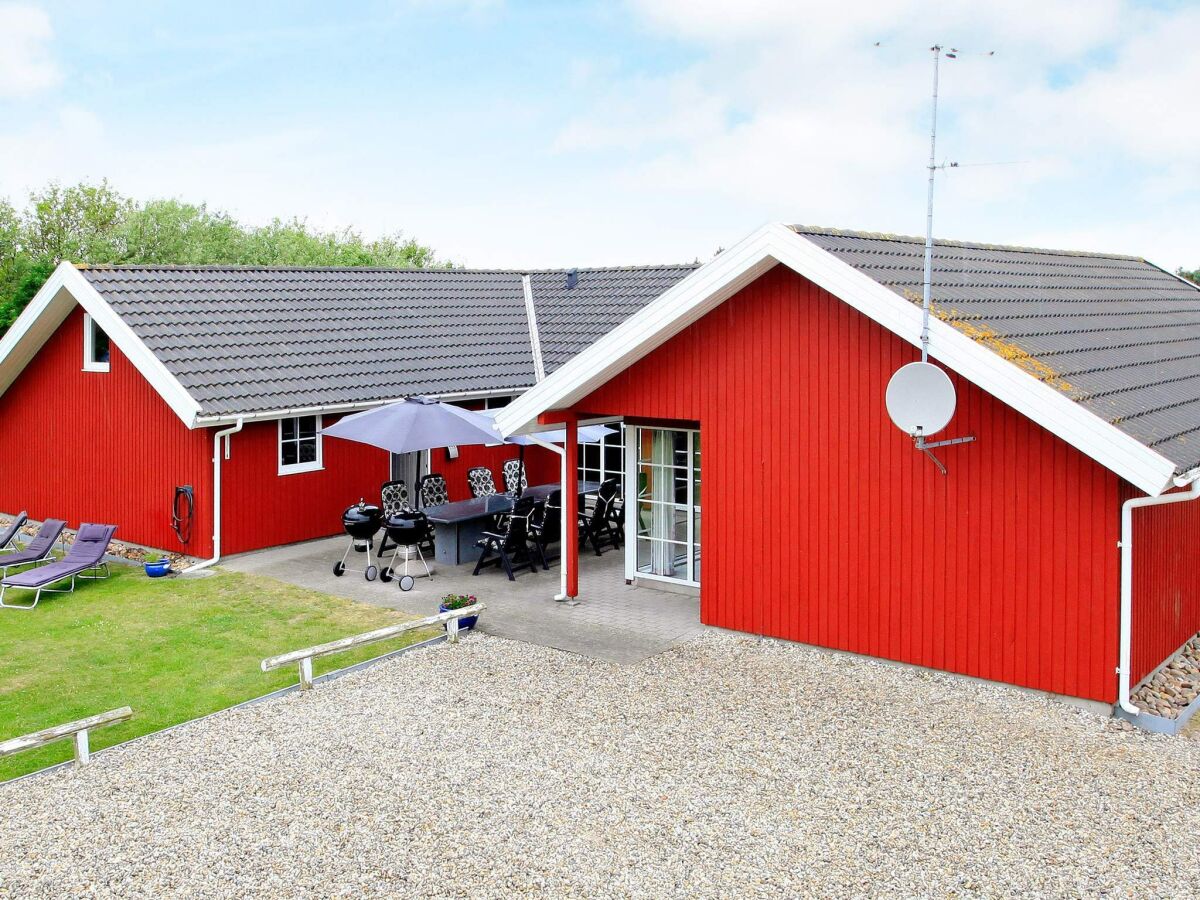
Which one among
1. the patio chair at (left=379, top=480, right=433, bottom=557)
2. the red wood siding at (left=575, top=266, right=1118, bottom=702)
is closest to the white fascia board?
the red wood siding at (left=575, top=266, right=1118, bottom=702)

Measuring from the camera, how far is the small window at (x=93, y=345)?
52.9 feet

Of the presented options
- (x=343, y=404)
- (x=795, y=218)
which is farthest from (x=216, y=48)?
(x=795, y=218)

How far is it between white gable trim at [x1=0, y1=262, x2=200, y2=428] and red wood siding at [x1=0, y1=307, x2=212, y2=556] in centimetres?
20

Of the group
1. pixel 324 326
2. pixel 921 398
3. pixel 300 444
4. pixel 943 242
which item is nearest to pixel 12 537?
pixel 300 444

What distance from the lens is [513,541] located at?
537 inches

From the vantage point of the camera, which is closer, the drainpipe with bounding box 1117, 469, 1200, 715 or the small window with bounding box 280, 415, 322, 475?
the drainpipe with bounding box 1117, 469, 1200, 715

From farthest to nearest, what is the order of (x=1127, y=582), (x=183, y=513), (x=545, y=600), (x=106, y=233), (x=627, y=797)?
(x=106, y=233), (x=183, y=513), (x=545, y=600), (x=1127, y=582), (x=627, y=797)

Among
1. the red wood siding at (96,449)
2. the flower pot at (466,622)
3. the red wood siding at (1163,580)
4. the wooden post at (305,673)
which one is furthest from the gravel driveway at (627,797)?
the red wood siding at (96,449)

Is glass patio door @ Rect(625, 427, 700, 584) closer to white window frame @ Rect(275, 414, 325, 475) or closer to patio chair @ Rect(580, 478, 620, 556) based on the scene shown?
patio chair @ Rect(580, 478, 620, 556)

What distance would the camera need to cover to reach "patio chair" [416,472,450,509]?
51.9 ft

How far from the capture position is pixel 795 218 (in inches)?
406

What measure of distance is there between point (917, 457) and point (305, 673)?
19.2 feet

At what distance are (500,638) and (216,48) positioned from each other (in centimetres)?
2079

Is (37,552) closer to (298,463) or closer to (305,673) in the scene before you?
(298,463)
